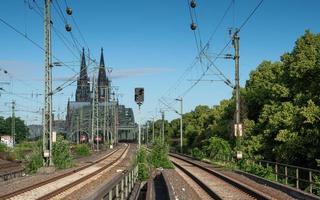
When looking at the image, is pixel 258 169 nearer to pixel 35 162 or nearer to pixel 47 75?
pixel 47 75

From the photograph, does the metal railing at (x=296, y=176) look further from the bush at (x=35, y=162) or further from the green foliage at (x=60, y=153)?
the bush at (x=35, y=162)

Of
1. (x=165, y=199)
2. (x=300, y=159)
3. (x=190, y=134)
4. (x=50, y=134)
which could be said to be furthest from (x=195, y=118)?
(x=165, y=199)

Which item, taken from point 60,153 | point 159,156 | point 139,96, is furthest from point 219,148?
point 139,96

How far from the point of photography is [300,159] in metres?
41.2

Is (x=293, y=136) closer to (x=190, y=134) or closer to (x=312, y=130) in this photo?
(x=312, y=130)

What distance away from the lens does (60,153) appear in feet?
133

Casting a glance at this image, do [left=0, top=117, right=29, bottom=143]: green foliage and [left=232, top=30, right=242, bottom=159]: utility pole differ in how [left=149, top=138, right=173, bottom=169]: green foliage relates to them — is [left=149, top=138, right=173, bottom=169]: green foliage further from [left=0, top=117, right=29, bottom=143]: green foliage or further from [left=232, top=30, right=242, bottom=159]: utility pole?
[left=0, top=117, right=29, bottom=143]: green foliage

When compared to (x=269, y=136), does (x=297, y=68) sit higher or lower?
higher

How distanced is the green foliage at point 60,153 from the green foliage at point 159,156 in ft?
23.6

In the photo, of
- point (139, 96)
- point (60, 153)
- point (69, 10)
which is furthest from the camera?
point (60, 153)

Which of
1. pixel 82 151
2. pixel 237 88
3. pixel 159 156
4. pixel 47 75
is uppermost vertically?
pixel 47 75

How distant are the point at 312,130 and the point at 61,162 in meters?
18.8

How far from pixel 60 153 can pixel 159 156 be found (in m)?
8.64

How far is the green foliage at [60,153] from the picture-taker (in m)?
40.4
